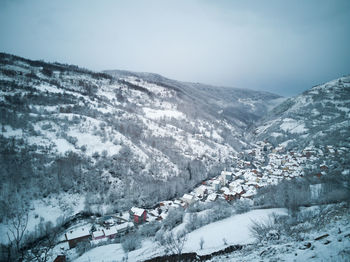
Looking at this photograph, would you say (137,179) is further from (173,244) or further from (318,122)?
(318,122)

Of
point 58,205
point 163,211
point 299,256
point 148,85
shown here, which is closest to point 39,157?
point 58,205

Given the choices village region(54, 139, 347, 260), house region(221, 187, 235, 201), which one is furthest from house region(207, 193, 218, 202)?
house region(221, 187, 235, 201)

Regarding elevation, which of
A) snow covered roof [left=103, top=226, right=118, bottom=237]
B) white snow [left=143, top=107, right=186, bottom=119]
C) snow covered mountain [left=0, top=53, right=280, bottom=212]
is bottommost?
snow covered roof [left=103, top=226, right=118, bottom=237]

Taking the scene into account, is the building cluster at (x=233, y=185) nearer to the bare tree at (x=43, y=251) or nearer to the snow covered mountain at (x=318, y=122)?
the bare tree at (x=43, y=251)

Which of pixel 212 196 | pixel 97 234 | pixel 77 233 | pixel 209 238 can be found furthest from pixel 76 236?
pixel 212 196

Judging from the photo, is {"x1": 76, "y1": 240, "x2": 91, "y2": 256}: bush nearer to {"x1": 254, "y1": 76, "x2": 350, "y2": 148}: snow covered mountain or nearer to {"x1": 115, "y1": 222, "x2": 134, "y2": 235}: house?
{"x1": 115, "y1": 222, "x2": 134, "y2": 235}: house

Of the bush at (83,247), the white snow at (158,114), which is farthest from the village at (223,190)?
the white snow at (158,114)

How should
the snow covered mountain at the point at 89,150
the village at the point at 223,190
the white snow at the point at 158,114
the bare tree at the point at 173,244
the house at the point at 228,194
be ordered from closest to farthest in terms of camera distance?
the bare tree at the point at 173,244 → the village at the point at 223,190 → the snow covered mountain at the point at 89,150 → the house at the point at 228,194 → the white snow at the point at 158,114

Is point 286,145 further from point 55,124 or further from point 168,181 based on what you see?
point 55,124
